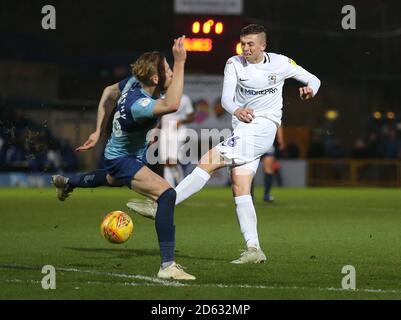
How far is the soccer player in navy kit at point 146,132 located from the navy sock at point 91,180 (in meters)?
1.06

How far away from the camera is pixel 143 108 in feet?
29.1

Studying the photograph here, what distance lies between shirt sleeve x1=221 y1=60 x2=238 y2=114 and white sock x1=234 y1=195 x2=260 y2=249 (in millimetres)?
902

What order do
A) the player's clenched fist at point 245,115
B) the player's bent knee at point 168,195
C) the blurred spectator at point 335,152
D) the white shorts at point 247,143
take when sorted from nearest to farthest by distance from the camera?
the player's bent knee at point 168,195 → the player's clenched fist at point 245,115 → the white shorts at point 247,143 → the blurred spectator at point 335,152

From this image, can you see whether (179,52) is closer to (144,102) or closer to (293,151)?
(144,102)

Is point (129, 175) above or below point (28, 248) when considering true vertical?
above

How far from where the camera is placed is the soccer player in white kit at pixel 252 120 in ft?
34.2

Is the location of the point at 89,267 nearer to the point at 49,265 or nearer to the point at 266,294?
the point at 49,265

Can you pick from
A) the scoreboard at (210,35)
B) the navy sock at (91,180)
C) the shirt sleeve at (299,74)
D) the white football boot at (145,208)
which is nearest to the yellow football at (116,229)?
the white football boot at (145,208)

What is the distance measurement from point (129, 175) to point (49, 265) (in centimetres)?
119

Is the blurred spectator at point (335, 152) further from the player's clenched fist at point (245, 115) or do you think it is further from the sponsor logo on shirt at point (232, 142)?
the player's clenched fist at point (245, 115)

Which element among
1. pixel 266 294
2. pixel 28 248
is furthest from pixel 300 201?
pixel 266 294

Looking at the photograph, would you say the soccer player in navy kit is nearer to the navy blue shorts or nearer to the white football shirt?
the navy blue shorts

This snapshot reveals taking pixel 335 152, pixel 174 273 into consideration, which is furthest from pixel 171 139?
pixel 335 152
